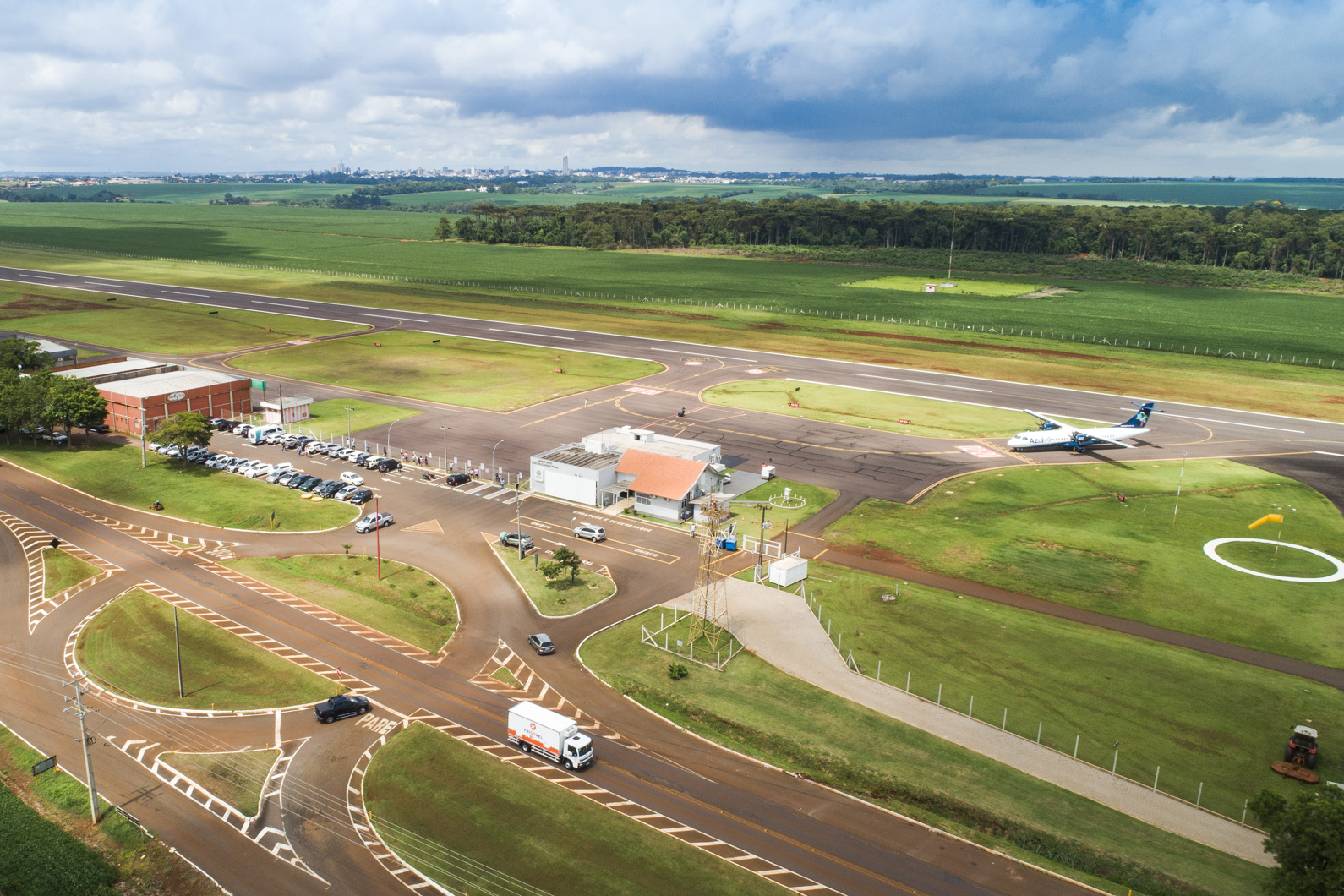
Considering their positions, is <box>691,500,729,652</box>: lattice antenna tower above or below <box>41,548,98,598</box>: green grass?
above

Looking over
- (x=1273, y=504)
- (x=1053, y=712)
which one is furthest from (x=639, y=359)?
(x=1053, y=712)

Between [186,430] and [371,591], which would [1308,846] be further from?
[186,430]

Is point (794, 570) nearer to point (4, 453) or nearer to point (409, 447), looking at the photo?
point (409, 447)

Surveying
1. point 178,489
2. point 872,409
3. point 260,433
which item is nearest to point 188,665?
point 178,489

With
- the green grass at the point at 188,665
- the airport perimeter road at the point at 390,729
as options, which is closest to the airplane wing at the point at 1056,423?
the airport perimeter road at the point at 390,729

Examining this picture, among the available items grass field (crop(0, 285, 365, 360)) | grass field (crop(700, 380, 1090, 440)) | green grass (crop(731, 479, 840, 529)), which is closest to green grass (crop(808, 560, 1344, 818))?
green grass (crop(731, 479, 840, 529))

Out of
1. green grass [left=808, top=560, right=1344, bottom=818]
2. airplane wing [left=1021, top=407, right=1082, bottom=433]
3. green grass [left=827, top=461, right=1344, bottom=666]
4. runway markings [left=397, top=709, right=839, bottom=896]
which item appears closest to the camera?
runway markings [left=397, top=709, right=839, bottom=896]

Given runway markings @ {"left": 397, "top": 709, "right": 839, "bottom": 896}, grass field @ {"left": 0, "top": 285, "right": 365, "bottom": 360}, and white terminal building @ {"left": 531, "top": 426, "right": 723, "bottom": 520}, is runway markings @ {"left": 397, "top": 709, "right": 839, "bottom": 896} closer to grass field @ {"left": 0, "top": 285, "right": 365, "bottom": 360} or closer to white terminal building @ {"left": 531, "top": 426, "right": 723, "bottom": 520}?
white terminal building @ {"left": 531, "top": 426, "right": 723, "bottom": 520}
